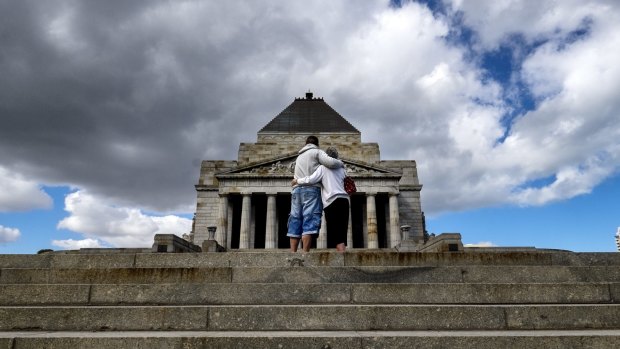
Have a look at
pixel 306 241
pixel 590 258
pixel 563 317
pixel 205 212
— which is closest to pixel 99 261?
pixel 306 241

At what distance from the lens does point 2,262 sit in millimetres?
7781

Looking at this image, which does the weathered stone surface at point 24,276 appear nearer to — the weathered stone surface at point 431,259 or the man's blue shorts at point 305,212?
the man's blue shorts at point 305,212

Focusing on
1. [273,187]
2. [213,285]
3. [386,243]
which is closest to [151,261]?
[213,285]

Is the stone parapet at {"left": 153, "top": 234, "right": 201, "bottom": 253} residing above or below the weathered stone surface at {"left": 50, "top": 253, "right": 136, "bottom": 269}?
above

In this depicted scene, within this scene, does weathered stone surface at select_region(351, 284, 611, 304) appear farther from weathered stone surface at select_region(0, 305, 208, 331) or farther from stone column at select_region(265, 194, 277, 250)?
stone column at select_region(265, 194, 277, 250)

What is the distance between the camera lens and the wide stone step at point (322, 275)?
6199 mm

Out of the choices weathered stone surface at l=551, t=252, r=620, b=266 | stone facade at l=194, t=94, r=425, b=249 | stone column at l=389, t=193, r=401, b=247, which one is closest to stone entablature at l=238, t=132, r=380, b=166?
stone facade at l=194, t=94, r=425, b=249

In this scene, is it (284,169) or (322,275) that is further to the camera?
(284,169)

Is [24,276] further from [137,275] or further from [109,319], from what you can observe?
[109,319]

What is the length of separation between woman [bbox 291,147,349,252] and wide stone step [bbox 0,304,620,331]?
3.12m

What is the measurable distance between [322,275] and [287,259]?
103cm

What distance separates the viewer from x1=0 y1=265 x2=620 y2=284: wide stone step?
6199 millimetres

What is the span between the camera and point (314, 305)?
4.86 metres

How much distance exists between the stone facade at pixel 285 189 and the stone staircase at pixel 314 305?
68.4 feet
